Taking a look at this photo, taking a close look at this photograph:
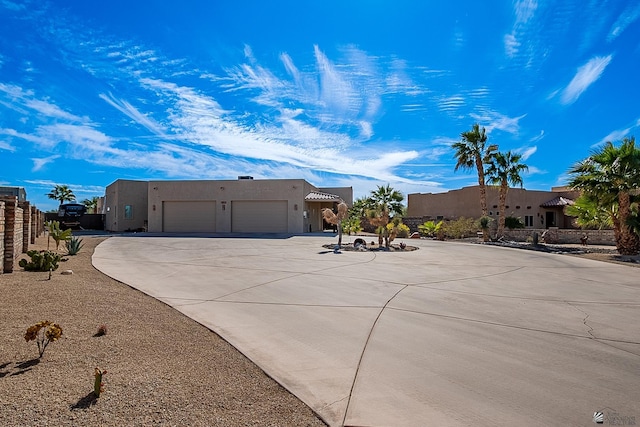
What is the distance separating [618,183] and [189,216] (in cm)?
2857

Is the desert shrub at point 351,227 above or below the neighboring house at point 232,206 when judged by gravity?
below

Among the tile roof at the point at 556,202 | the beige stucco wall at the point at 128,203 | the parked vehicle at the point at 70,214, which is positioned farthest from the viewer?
the parked vehicle at the point at 70,214

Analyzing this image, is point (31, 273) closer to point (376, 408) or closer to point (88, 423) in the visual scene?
point (88, 423)

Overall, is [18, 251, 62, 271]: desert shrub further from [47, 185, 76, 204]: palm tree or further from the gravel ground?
[47, 185, 76, 204]: palm tree

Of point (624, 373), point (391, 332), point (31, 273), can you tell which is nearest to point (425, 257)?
point (391, 332)

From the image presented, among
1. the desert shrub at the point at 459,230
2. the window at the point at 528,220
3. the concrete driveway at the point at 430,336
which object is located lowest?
the concrete driveway at the point at 430,336

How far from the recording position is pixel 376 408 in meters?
3.48

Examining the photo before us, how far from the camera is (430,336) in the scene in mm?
5527

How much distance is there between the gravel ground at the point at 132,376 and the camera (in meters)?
3.27

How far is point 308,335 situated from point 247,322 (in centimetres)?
115

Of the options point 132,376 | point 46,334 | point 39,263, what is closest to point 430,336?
point 132,376

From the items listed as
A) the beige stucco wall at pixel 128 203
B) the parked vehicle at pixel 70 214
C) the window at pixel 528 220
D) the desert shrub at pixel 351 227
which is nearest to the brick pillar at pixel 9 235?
the desert shrub at pixel 351 227

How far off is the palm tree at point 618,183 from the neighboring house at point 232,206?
743 inches

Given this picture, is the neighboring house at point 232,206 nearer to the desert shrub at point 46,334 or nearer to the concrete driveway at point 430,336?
the concrete driveway at point 430,336
